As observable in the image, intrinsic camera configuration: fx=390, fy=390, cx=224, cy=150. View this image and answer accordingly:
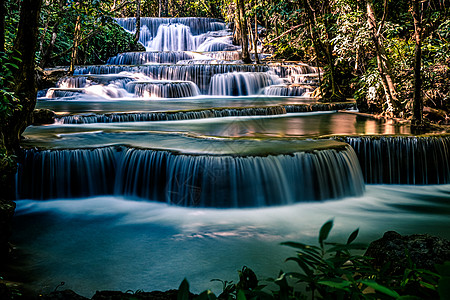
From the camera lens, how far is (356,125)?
9.86 metres

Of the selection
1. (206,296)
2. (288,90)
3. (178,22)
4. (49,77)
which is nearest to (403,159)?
(206,296)

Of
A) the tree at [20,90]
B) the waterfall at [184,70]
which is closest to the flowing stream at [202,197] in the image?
the tree at [20,90]

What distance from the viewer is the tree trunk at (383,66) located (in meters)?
9.83

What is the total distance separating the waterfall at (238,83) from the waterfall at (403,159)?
35.3ft

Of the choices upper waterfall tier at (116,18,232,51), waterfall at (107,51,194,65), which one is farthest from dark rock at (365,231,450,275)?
upper waterfall tier at (116,18,232,51)

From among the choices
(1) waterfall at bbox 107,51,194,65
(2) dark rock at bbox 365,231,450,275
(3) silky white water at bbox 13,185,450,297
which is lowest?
(3) silky white water at bbox 13,185,450,297

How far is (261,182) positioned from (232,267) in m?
2.01

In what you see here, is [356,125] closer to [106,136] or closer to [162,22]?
[106,136]

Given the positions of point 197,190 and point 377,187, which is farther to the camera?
point 377,187

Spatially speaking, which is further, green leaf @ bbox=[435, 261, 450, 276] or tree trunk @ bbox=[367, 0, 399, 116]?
tree trunk @ bbox=[367, 0, 399, 116]

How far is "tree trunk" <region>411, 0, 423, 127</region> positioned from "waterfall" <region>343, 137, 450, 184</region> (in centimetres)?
175

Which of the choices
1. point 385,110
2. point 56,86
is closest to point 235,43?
point 56,86

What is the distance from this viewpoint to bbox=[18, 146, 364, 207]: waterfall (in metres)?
6.02

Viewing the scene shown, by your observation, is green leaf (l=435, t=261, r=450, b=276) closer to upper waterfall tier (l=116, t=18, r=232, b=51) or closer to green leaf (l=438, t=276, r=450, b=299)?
green leaf (l=438, t=276, r=450, b=299)
